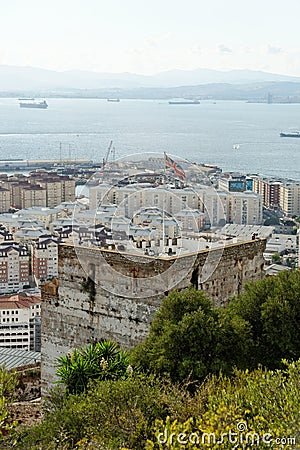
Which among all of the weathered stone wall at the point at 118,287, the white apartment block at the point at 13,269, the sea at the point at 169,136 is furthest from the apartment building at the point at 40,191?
the weathered stone wall at the point at 118,287

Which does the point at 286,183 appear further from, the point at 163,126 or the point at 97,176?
the point at 163,126

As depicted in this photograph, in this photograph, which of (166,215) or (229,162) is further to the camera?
(229,162)

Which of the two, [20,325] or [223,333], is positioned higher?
[223,333]

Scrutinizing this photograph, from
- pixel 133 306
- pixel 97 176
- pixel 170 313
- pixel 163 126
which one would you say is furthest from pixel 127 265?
pixel 163 126

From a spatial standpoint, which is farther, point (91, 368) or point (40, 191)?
point (40, 191)

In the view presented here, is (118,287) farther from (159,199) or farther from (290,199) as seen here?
(290,199)

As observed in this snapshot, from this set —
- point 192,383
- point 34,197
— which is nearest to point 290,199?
point 34,197

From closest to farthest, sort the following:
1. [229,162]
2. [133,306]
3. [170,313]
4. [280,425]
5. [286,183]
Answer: [280,425] < [170,313] < [133,306] < [286,183] < [229,162]
